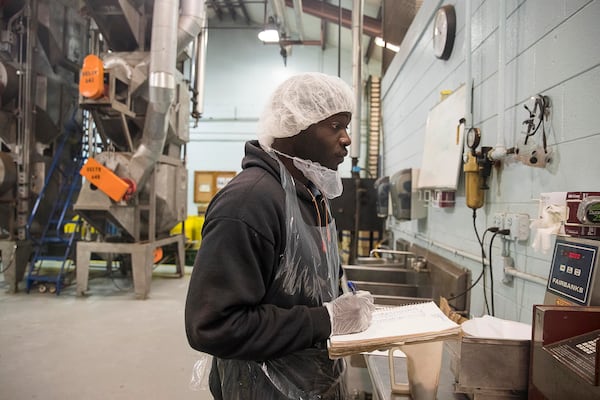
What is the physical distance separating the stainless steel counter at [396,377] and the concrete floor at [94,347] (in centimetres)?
127

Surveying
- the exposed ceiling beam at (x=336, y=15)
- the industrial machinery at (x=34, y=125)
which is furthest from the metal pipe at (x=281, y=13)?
the industrial machinery at (x=34, y=125)

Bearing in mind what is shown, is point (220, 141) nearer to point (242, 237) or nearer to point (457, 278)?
point (457, 278)

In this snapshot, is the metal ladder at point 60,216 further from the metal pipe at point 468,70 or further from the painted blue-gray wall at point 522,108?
the metal pipe at point 468,70

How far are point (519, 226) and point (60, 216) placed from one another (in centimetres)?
537

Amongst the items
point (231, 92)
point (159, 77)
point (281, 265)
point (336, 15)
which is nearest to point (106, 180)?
point (159, 77)

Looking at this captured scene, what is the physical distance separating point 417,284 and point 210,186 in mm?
6624

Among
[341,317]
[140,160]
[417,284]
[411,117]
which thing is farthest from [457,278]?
[140,160]

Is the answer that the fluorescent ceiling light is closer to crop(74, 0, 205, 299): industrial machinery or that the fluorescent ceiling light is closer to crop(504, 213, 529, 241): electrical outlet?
crop(74, 0, 205, 299): industrial machinery

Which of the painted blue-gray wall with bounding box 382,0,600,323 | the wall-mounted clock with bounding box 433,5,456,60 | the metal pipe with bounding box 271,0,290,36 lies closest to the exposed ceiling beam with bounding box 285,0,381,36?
the metal pipe with bounding box 271,0,290,36

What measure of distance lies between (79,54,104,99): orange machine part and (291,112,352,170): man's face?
10.8 feet

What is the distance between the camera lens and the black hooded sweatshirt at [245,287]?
2.64 feet

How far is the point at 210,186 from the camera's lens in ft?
28.5

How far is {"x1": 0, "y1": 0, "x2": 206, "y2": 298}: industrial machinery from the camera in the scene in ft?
12.7

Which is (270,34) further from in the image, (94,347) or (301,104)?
(301,104)
